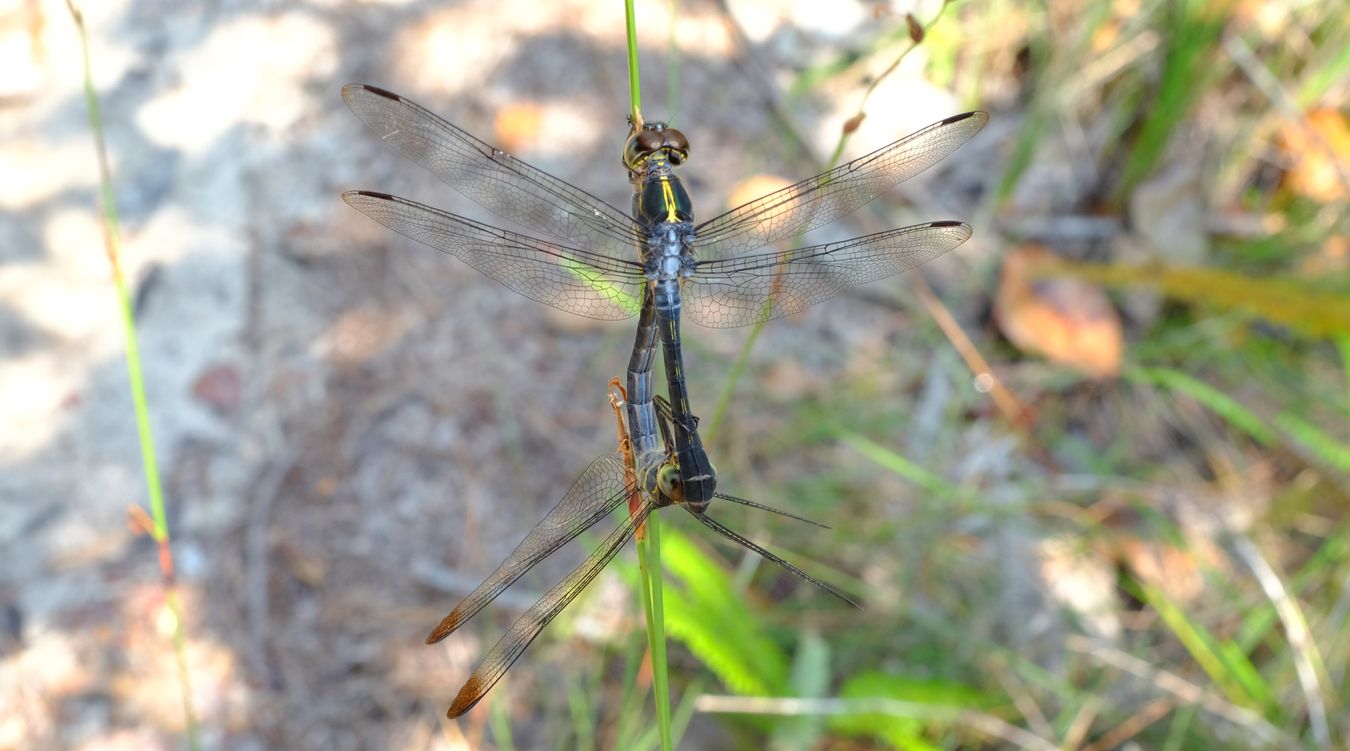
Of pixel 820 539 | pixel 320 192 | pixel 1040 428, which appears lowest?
pixel 820 539

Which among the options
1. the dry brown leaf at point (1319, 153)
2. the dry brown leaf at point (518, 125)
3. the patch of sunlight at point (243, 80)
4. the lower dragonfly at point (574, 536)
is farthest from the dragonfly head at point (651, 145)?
the dry brown leaf at point (1319, 153)

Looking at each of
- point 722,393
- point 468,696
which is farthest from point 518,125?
point 468,696

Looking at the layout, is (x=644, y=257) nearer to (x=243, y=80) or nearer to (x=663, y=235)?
(x=663, y=235)

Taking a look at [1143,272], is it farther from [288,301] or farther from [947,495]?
[288,301]

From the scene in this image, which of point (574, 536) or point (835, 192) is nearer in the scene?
point (574, 536)

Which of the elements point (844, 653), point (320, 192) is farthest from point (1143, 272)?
point (320, 192)

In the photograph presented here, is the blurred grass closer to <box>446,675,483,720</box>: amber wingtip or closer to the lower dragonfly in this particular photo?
the lower dragonfly

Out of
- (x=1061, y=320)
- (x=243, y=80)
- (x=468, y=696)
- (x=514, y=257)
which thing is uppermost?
(x=243, y=80)
